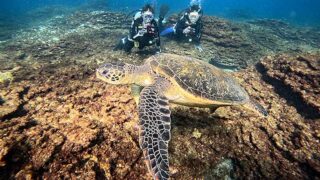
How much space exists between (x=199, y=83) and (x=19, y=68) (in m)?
4.99

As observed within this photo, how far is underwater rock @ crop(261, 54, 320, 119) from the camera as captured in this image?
14.6ft

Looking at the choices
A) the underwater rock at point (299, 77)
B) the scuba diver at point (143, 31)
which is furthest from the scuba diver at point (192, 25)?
the underwater rock at point (299, 77)

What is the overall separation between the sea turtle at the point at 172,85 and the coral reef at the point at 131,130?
347mm

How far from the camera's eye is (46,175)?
230 centimetres

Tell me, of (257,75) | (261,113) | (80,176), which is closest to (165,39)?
(257,75)

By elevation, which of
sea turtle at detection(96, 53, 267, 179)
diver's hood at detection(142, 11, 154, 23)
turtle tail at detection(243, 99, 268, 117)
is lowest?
turtle tail at detection(243, 99, 268, 117)

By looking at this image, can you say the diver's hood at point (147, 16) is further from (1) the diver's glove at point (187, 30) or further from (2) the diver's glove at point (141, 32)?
(1) the diver's glove at point (187, 30)

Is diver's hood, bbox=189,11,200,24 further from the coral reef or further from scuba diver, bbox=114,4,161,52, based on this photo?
the coral reef

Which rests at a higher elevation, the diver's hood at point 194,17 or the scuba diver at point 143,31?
the diver's hood at point 194,17

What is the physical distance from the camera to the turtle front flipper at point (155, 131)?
→ 2.46 m

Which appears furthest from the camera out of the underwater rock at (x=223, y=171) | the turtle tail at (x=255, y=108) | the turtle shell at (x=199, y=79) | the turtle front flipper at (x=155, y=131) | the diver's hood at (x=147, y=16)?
the diver's hood at (x=147, y=16)

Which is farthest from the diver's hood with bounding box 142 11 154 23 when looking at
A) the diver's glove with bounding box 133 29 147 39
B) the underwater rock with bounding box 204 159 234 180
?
the underwater rock with bounding box 204 159 234 180

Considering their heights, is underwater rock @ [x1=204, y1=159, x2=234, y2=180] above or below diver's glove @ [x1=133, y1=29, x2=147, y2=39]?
below

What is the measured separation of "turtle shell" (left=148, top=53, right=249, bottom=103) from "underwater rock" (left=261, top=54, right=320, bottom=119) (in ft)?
4.93
